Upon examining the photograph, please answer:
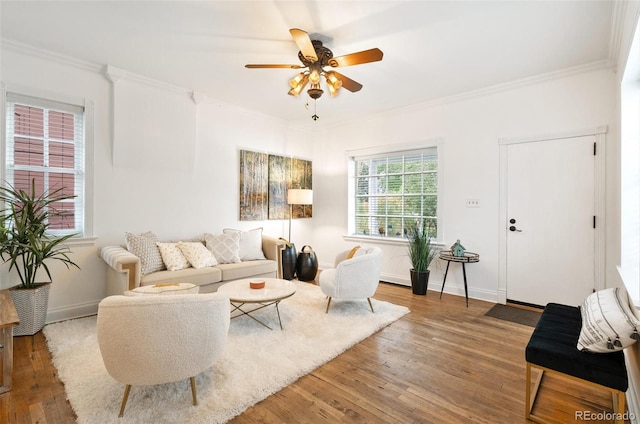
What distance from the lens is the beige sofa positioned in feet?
9.97

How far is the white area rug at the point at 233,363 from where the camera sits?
1813 mm

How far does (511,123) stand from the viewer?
3918 mm

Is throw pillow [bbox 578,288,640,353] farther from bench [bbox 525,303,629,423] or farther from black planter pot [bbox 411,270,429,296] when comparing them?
black planter pot [bbox 411,270,429,296]

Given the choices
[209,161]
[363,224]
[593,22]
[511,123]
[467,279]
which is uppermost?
[593,22]

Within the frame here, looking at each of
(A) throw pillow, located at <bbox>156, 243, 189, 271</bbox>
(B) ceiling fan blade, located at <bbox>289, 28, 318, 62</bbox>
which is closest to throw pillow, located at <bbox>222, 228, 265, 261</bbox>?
(A) throw pillow, located at <bbox>156, 243, 189, 271</bbox>

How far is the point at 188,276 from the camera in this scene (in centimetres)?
342

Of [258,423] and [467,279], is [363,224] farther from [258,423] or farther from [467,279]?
[258,423]

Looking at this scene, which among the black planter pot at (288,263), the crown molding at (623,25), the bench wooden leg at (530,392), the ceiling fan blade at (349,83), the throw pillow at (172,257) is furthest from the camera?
the black planter pot at (288,263)

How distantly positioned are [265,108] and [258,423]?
435 cm

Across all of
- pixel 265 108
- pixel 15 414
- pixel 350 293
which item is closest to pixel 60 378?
pixel 15 414

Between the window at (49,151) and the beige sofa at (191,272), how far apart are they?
581 mm

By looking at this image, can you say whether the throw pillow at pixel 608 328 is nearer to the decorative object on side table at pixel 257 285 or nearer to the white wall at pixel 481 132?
the white wall at pixel 481 132

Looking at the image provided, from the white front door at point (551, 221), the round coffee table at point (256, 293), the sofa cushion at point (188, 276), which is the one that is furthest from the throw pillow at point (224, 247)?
the white front door at point (551, 221)

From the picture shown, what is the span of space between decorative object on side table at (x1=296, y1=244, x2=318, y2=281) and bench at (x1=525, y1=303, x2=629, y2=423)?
330 cm
